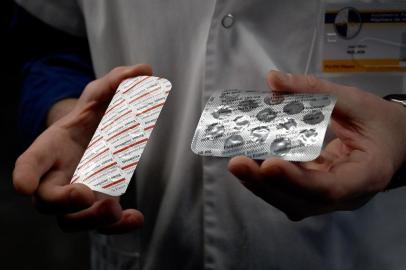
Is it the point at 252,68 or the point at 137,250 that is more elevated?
the point at 252,68

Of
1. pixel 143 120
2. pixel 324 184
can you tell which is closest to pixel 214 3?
pixel 143 120

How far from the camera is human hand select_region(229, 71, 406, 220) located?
0.44m

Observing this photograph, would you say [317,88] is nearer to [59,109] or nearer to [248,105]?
[248,105]

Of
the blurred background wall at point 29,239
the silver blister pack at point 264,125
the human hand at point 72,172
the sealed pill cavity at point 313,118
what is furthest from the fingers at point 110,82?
the blurred background wall at point 29,239

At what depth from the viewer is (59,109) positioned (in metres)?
0.71

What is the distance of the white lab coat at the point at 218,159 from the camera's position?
61cm

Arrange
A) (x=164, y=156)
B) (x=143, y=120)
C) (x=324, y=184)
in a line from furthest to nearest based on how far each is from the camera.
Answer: (x=164, y=156), (x=143, y=120), (x=324, y=184)

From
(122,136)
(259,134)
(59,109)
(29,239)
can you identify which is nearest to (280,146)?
(259,134)

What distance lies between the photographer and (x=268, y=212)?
0.61 m

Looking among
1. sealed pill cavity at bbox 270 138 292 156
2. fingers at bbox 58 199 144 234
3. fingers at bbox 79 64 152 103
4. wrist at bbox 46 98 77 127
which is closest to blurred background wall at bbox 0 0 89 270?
wrist at bbox 46 98 77 127

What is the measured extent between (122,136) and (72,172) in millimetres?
80

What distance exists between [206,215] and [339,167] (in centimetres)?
21

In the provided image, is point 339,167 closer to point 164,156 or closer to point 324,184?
point 324,184

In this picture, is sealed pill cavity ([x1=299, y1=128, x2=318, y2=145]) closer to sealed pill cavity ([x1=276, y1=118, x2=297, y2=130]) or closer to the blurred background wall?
sealed pill cavity ([x1=276, y1=118, x2=297, y2=130])
